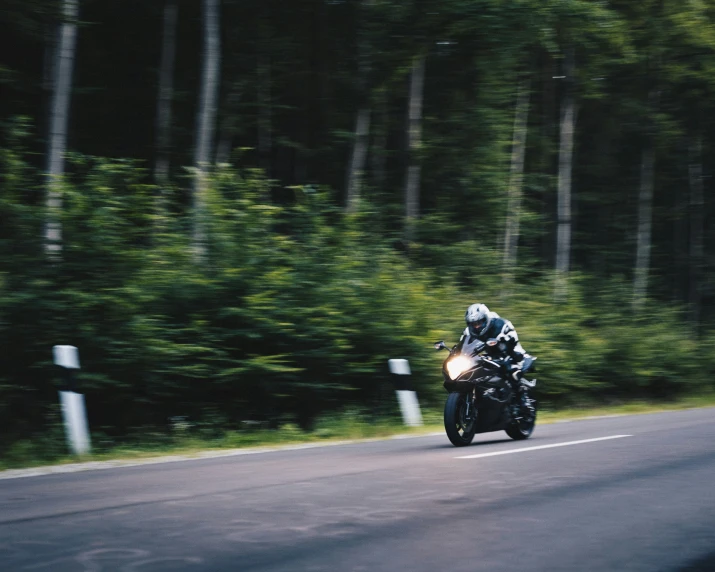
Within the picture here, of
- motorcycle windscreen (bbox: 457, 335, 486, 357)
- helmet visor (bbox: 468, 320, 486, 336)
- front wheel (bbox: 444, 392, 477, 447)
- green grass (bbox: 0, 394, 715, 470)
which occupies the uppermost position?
helmet visor (bbox: 468, 320, 486, 336)

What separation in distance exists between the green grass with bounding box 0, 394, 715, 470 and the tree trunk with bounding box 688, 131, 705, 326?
22651 millimetres

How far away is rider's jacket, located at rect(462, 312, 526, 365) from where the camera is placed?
11.4 m

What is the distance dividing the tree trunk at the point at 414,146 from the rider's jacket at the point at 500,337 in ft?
38.3

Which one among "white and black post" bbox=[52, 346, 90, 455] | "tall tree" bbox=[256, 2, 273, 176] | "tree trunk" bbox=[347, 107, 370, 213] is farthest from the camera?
"tree trunk" bbox=[347, 107, 370, 213]

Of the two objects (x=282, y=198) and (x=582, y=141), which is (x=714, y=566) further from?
(x=582, y=141)

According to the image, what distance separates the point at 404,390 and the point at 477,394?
3.18 m

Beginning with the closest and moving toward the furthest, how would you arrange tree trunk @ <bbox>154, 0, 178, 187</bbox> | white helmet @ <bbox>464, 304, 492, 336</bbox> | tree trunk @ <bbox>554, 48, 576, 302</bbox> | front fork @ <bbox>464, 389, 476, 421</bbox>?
front fork @ <bbox>464, 389, 476, 421</bbox>, white helmet @ <bbox>464, 304, 492, 336</bbox>, tree trunk @ <bbox>154, 0, 178, 187</bbox>, tree trunk @ <bbox>554, 48, 576, 302</bbox>

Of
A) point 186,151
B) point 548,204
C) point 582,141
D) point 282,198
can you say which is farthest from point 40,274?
point 582,141

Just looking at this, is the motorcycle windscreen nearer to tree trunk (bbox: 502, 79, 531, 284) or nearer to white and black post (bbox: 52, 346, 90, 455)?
white and black post (bbox: 52, 346, 90, 455)

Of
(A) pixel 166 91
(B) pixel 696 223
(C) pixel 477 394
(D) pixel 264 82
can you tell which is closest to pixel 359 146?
(D) pixel 264 82

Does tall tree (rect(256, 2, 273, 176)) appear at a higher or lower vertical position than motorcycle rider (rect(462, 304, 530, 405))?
higher

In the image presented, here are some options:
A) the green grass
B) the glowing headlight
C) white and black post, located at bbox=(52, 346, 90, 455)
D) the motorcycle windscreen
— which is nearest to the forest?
the green grass

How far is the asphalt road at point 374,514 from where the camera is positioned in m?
4.76

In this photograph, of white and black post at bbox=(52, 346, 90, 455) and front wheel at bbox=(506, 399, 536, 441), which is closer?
white and black post at bbox=(52, 346, 90, 455)
